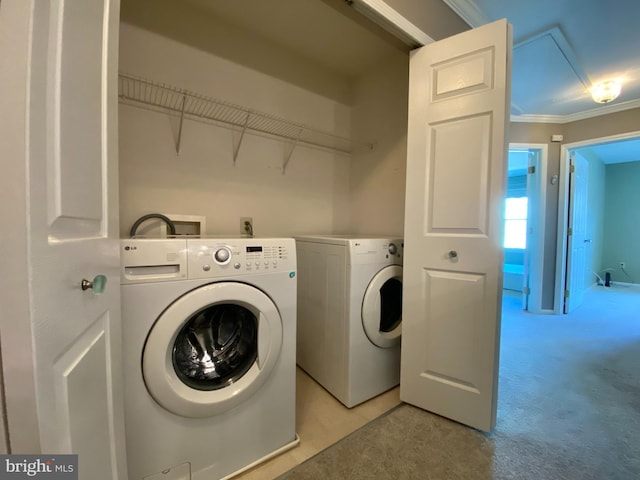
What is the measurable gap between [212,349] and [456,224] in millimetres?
1318

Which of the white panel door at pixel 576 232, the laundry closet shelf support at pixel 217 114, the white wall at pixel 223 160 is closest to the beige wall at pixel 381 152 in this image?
the white wall at pixel 223 160

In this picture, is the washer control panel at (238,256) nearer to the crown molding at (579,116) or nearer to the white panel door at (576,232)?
the crown molding at (579,116)

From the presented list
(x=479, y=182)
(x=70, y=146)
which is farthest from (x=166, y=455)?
(x=479, y=182)

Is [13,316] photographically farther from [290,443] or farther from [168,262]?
[290,443]

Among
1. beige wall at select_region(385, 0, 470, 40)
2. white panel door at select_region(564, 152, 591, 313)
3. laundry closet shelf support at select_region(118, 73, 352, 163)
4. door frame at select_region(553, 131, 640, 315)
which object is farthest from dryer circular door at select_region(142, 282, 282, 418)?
white panel door at select_region(564, 152, 591, 313)

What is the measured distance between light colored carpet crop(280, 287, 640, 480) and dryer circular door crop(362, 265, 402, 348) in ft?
1.33

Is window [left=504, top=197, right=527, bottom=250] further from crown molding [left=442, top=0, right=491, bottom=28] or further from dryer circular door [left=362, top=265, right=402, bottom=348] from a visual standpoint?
dryer circular door [left=362, top=265, right=402, bottom=348]

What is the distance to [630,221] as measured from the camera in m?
4.87

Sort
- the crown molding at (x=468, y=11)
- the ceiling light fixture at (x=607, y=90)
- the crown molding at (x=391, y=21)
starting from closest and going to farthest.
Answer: the crown molding at (x=391, y=21), the crown molding at (x=468, y=11), the ceiling light fixture at (x=607, y=90)

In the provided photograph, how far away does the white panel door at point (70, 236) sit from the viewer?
1.22ft

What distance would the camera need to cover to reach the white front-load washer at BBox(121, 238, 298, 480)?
34.9 inches

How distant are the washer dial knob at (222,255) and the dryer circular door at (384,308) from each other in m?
0.83

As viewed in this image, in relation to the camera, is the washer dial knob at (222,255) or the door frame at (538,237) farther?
the door frame at (538,237)

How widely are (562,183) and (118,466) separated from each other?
4390 millimetres
